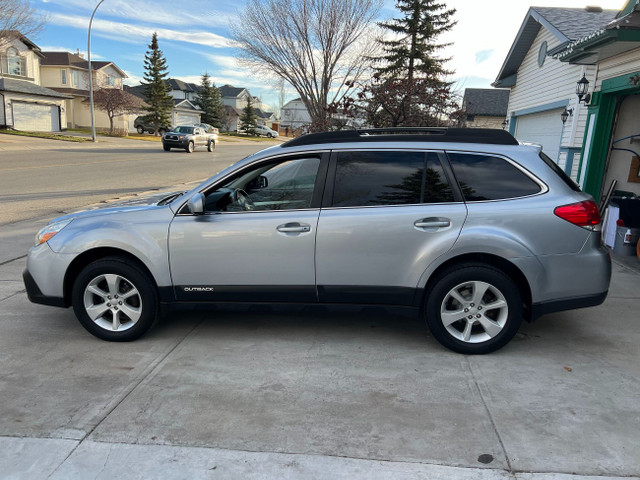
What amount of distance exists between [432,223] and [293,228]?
107cm

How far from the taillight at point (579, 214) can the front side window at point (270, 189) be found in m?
1.91

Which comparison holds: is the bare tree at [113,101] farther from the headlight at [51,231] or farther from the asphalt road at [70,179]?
the headlight at [51,231]

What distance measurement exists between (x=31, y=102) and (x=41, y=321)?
138 ft

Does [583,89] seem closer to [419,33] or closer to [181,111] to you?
[419,33]

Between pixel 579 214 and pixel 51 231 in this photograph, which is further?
pixel 51 231

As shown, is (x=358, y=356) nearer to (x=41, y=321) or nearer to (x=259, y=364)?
(x=259, y=364)

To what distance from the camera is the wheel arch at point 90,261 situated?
403cm

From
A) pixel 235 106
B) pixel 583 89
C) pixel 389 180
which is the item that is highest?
pixel 235 106

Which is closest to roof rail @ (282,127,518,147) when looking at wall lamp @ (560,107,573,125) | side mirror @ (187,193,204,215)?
side mirror @ (187,193,204,215)

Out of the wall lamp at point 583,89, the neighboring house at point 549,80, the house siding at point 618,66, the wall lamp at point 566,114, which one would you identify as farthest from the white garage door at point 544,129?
the house siding at point 618,66

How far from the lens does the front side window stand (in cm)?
403

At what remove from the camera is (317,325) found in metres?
4.51

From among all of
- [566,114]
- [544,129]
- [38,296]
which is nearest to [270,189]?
[38,296]

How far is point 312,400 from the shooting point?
3.24 metres
